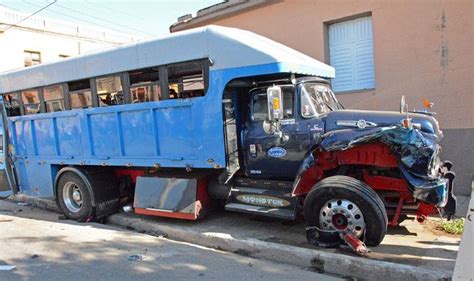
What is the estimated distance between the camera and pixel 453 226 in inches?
231

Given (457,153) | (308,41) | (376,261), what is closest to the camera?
(376,261)

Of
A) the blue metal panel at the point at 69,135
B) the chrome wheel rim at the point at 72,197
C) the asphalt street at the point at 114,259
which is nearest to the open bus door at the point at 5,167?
the chrome wheel rim at the point at 72,197

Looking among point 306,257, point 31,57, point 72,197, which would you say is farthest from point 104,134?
point 31,57

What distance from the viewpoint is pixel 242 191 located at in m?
6.14

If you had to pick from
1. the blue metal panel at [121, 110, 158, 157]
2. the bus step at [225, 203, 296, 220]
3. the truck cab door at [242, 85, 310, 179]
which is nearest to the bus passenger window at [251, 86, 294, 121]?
the truck cab door at [242, 85, 310, 179]

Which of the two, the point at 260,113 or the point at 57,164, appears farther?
the point at 57,164

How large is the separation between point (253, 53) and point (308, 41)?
14.3ft

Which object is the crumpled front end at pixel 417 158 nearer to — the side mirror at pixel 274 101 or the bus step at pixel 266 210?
the side mirror at pixel 274 101

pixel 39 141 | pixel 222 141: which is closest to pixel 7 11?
pixel 39 141

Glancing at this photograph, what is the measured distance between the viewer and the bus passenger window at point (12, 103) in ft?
28.9

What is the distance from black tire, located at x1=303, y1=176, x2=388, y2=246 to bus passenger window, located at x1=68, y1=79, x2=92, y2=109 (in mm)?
4612

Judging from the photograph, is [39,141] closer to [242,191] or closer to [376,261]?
[242,191]

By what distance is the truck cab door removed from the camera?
5777 millimetres

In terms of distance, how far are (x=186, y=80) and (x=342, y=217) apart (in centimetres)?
315
